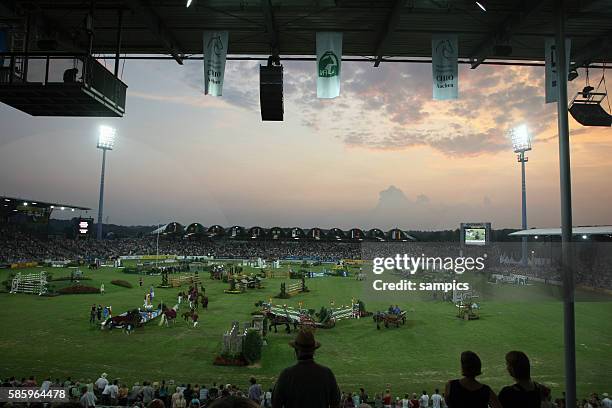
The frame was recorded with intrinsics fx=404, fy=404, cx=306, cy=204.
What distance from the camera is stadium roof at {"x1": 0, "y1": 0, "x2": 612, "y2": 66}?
34.8 feet

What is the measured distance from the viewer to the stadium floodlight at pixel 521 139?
196ft

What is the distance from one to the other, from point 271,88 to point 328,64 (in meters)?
2.08

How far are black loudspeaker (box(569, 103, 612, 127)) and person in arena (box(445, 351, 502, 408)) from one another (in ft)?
35.4

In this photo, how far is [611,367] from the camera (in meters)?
18.7

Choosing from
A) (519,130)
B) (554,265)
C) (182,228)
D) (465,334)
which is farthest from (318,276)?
(182,228)

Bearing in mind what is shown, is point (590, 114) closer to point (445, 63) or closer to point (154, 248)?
point (445, 63)

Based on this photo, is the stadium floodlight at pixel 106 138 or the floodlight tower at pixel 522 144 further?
the stadium floodlight at pixel 106 138

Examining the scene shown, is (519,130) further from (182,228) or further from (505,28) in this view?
(182,228)

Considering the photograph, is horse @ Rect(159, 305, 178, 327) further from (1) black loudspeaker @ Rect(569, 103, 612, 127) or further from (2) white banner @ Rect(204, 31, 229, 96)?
(1) black loudspeaker @ Rect(569, 103, 612, 127)

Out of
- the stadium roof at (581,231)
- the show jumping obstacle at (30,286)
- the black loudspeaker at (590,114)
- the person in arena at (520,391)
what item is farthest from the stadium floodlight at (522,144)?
the person in arena at (520,391)

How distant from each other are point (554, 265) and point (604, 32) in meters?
41.2

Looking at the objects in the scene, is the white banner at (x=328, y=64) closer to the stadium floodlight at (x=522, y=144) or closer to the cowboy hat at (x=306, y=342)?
the cowboy hat at (x=306, y=342)

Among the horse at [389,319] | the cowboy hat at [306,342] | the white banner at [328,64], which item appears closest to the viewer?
the cowboy hat at [306,342]

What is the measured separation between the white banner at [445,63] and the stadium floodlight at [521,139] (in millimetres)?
55128
